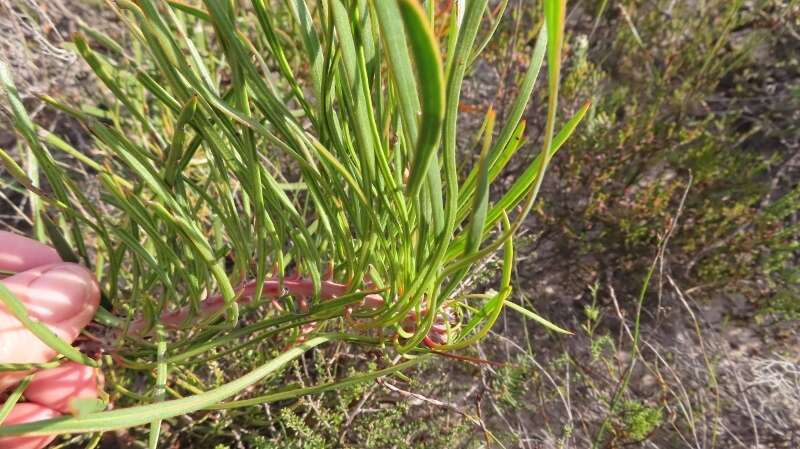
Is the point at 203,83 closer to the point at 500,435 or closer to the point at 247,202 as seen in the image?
the point at 247,202

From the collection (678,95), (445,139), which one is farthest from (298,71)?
(445,139)

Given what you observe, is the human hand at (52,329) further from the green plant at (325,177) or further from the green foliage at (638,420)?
the green foliage at (638,420)

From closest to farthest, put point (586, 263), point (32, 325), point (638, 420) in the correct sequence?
point (32, 325) → point (638, 420) → point (586, 263)

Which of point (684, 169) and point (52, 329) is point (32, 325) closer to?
point (52, 329)

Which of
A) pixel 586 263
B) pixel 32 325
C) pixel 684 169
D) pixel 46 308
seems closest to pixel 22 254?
pixel 46 308

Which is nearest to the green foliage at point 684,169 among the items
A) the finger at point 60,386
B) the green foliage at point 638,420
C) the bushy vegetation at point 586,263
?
the bushy vegetation at point 586,263

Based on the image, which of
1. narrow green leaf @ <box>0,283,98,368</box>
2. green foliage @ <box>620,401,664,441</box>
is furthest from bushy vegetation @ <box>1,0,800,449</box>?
narrow green leaf @ <box>0,283,98,368</box>

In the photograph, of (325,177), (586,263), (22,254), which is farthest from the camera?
(586,263)

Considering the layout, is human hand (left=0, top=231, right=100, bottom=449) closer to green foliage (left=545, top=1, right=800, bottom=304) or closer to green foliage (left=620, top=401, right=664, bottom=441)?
green foliage (left=620, top=401, right=664, bottom=441)
